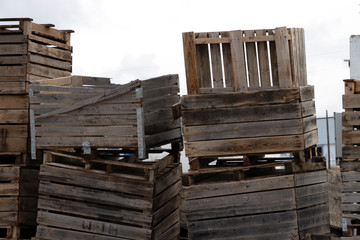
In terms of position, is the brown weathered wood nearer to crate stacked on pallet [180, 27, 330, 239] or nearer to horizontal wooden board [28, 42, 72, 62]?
crate stacked on pallet [180, 27, 330, 239]

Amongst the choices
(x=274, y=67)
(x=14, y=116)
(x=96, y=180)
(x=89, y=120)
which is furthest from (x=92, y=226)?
(x=274, y=67)

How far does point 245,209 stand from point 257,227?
31 cm

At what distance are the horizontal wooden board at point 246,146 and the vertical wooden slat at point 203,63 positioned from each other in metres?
0.90

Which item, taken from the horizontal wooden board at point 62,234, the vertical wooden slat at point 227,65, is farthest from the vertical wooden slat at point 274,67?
the horizontal wooden board at point 62,234

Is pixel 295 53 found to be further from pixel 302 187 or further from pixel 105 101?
pixel 105 101

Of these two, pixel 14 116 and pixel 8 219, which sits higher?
pixel 14 116

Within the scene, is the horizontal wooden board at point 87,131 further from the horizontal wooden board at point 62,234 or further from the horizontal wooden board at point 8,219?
the horizontal wooden board at point 8,219

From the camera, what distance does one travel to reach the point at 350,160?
906 centimetres

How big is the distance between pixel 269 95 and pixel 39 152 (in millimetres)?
4048

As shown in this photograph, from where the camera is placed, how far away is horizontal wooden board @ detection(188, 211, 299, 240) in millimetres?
8500

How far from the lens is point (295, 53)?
884 centimetres

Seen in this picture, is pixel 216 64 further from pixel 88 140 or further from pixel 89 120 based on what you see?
pixel 88 140

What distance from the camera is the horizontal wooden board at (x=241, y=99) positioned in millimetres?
8422

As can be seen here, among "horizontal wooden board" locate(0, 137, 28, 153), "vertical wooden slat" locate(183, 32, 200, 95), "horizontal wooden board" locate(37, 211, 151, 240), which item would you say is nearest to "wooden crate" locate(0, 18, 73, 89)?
"horizontal wooden board" locate(0, 137, 28, 153)
